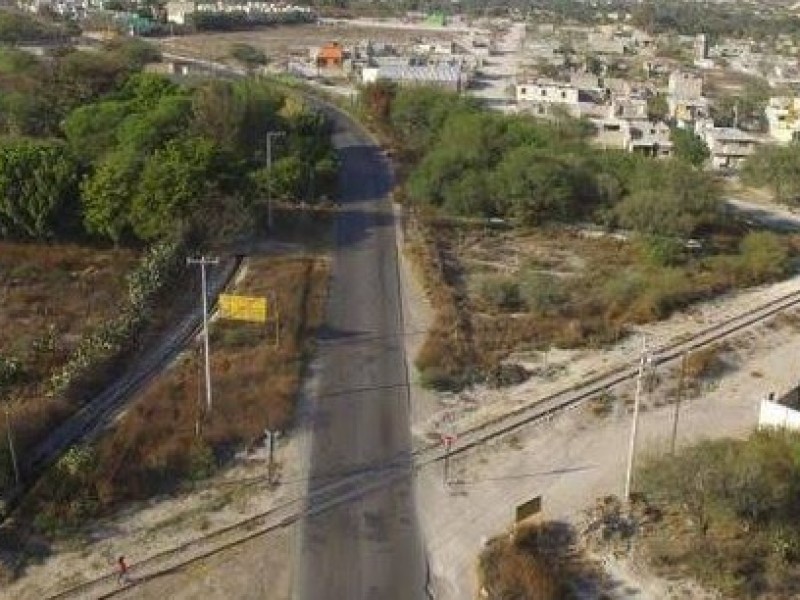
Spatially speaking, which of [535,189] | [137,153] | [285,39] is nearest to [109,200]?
[137,153]

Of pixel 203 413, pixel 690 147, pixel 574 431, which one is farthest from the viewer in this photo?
pixel 690 147

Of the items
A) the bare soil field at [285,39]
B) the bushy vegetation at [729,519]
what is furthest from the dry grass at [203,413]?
the bare soil field at [285,39]

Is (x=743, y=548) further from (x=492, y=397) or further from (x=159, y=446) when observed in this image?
(x=159, y=446)

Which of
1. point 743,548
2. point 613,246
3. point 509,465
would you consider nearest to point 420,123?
point 613,246

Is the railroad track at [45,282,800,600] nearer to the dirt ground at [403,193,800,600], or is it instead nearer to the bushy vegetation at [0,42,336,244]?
the dirt ground at [403,193,800,600]

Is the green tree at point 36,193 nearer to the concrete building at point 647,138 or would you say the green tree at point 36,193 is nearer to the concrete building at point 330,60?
the concrete building at point 647,138

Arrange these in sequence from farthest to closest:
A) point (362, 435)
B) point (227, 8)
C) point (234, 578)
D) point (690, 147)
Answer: point (227, 8) < point (690, 147) < point (362, 435) < point (234, 578)

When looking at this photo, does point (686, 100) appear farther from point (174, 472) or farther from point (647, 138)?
point (174, 472)

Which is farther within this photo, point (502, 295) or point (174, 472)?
point (502, 295)
